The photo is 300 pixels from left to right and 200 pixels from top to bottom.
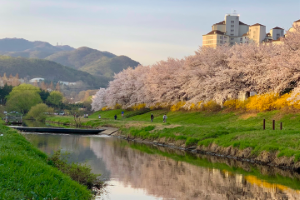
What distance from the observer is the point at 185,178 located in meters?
20.5

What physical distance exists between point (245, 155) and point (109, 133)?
27.8 metres

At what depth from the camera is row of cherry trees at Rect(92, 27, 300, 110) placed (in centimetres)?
3941

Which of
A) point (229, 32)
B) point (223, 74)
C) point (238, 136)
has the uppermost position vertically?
point (229, 32)

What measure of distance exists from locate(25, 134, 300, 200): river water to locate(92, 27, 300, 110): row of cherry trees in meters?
14.3

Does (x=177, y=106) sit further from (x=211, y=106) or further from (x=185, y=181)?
(x=185, y=181)

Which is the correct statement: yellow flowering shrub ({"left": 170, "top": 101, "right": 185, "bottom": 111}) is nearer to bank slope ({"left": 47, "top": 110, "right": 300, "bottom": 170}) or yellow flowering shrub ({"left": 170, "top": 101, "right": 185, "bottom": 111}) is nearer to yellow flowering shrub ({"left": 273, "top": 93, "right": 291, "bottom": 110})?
bank slope ({"left": 47, "top": 110, "right": 300, "bottom": 170})

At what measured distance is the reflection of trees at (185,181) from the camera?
1678 centimetres

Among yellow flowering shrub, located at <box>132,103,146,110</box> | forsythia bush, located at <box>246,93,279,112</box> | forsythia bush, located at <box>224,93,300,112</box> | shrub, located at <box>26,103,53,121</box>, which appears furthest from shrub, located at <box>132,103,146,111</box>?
forsythia bush, located at <box>246,93,279,112</box>

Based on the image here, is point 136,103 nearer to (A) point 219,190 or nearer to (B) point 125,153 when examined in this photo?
(B) point 125,153

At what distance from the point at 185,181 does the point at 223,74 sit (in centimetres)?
3150

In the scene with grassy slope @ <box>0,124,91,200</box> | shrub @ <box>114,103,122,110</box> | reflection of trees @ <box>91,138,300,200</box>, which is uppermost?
shrub @ <box>114,103,122,110</box>

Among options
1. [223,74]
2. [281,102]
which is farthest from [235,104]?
[281,102]

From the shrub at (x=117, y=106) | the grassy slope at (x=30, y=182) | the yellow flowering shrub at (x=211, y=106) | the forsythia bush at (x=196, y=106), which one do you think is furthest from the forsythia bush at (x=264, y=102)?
the shrub at (x=117, y=106)

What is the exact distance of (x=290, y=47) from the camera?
130 feet
